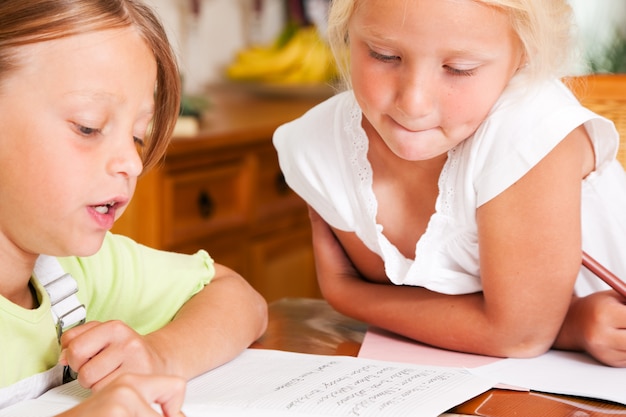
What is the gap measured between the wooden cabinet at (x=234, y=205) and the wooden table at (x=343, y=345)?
2.95 ft

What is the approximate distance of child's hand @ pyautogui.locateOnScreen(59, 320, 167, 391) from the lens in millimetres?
811

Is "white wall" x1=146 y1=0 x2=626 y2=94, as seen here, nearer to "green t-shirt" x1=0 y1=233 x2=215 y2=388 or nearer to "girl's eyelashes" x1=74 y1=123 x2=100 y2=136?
"green t-shirt" x1=0 y1=233 x2=215 y2=388

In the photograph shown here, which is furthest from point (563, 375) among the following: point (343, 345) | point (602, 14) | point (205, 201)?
point (602, 14)

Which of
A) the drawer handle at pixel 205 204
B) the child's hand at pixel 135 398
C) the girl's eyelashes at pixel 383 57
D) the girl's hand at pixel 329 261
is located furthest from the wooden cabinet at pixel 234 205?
the child's hand at pixel 135 398

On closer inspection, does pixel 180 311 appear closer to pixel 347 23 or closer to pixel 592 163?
pixel 347 23

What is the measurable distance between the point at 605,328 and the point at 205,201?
4.81ft

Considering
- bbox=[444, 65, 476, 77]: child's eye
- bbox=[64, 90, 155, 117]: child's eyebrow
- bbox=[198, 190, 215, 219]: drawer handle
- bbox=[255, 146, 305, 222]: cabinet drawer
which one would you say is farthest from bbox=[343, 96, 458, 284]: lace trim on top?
bbox=[255, 146, 305, 222]: cabinet drawer

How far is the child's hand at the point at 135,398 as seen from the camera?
0.64 meters

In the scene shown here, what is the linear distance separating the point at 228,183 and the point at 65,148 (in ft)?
5.25

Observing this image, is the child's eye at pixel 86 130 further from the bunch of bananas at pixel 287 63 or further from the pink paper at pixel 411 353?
the bunch of bananas at pixel 287 63

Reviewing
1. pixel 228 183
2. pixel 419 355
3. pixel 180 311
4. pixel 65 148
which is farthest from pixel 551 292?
pixel 228 183

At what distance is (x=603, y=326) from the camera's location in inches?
38.0

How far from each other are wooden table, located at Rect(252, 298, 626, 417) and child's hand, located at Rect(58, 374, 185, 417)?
0.24 meters

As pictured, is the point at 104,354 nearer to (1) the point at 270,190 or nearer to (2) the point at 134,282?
(2) the point at 134,282
